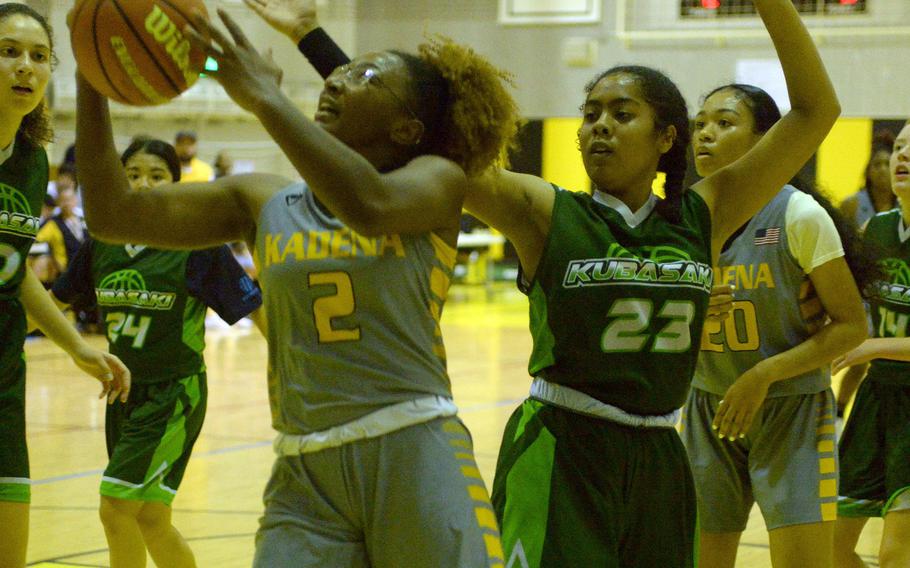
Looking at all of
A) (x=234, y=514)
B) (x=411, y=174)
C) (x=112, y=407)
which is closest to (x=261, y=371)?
(x=234, y=514)

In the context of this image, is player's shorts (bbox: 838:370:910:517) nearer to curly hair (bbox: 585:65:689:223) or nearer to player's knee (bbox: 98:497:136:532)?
curly hair (bbox: 585:65:689:223)

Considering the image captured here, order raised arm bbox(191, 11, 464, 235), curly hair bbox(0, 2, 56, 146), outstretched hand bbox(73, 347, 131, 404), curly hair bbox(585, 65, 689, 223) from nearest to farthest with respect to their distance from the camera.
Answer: raised arm bbox(191, 11, 464, 235)
curly hair bbox(585, 65, 689, 223)
curly hair bbox(0, 2, 56, 146)
outstretched hand bbox(73, 347, 131, 404)

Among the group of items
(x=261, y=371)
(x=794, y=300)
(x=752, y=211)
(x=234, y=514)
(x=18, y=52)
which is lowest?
(x=261, y=371)

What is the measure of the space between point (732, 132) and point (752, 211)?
2.10 ft

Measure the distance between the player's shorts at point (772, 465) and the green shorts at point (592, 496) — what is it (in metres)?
0.79

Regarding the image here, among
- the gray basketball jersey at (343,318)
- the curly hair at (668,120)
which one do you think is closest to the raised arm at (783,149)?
the curly hair at (668,120)

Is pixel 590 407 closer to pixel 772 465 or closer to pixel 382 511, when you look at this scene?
pixel 382 511

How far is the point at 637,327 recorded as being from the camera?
3088 mm

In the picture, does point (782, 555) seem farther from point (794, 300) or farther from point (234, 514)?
point (234, 514)

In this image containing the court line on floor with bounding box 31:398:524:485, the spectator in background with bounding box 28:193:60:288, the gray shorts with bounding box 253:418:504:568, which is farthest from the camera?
the spectator in background with bounding box 28:193:60:288

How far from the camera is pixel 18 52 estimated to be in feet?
12.9

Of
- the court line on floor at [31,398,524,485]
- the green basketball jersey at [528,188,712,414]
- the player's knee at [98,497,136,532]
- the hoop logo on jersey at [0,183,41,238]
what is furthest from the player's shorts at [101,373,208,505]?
the court line on floor at [31,398,524,485]

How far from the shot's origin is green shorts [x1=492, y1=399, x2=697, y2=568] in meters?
3.04

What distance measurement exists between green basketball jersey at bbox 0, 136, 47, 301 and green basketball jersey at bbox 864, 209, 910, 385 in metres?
2.97
